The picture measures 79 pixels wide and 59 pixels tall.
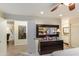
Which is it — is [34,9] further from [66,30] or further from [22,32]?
[66,30]

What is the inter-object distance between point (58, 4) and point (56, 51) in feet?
2.41

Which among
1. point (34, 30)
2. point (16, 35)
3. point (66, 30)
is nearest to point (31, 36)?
point (34, 30)

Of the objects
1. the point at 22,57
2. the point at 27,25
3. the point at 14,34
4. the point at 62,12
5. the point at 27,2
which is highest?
the point at 27,2

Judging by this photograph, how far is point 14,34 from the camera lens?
6.87ft

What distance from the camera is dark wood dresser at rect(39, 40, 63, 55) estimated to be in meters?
2.07

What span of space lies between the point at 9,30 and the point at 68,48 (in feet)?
3.18

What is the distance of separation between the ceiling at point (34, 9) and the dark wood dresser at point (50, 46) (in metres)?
0.43

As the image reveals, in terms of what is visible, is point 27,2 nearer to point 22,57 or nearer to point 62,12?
point 62,12

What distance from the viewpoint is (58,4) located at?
1997 mm

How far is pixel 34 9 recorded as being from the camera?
2.05m

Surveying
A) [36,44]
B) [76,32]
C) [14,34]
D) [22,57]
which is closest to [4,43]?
[14,34]

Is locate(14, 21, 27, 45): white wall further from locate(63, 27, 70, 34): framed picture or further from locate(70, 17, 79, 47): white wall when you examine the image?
locate(70, 17, 79, 47): white wall

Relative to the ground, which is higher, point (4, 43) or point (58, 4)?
point (58, 4)

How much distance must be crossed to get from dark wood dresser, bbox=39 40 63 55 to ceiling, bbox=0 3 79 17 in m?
0.43
